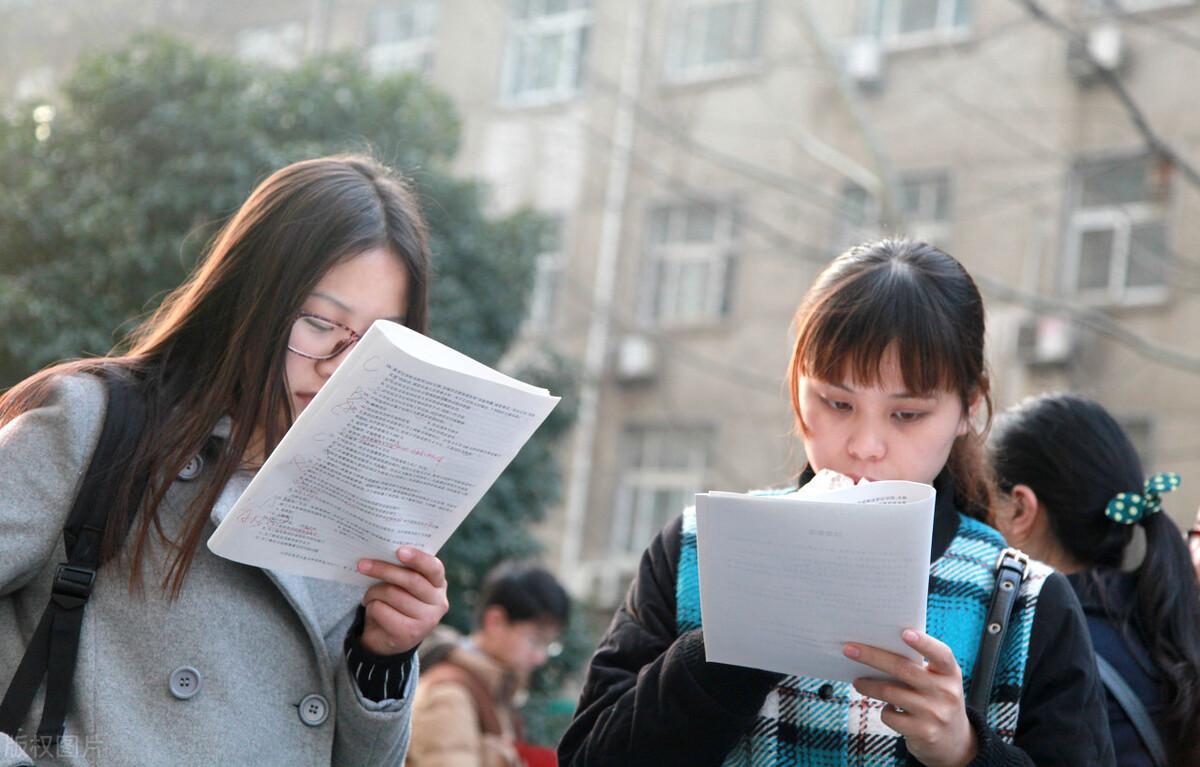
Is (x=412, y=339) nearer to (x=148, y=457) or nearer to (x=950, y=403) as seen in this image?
(x=148, y=457)

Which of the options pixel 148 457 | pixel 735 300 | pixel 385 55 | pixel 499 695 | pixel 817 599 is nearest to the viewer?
pixel 817 599

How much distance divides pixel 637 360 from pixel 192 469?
12.9 meters

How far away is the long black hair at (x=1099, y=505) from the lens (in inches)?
107

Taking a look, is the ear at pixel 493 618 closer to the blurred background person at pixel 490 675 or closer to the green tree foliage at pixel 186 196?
the blurred background person at pixel 490 675

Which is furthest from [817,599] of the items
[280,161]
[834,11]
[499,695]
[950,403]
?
[834,11]

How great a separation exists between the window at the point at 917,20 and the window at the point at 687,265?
2.35m

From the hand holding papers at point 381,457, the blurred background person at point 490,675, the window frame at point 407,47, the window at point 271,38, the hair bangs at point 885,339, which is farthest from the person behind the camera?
the window frame at point 407,47

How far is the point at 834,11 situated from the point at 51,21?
7.26 metres

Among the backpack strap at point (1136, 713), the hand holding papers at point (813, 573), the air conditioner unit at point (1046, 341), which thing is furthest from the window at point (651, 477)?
the hand holding papers at point (813, 573)

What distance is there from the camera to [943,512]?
226 centimetres

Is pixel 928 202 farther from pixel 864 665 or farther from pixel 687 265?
pixel 864 665

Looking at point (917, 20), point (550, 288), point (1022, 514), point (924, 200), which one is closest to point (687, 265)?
point (550, 288)

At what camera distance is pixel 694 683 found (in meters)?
2.00

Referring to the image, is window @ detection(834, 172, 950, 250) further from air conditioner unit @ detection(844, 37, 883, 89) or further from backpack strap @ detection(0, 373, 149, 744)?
backpack strap @ detection(0, 373, 149, 744)
